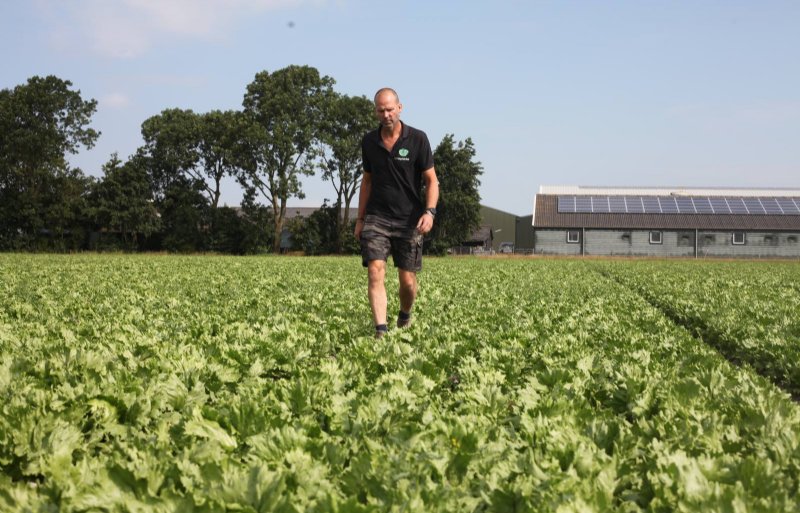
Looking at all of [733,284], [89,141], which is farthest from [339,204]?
[733,284]

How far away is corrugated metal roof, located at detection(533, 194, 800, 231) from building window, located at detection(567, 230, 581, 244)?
53cm

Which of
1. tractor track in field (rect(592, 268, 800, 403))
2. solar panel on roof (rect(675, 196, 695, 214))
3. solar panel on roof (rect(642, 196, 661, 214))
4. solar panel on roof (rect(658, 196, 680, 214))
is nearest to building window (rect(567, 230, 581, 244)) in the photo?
solar panel on roof (rect(642, 196, 661, 214))

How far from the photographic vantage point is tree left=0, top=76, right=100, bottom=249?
52594 mm

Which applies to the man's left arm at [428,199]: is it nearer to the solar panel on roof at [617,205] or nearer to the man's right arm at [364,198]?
the man's right arm at [364,198]

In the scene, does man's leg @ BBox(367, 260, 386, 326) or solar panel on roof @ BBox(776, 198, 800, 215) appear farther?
solar panel on roof @ BBox(776, 198, 800, 215)

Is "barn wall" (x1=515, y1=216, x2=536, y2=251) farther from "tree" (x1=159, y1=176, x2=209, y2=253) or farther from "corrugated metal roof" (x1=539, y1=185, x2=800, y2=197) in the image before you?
"tree" (x1=159, y1=176, x2=209, y2=253)

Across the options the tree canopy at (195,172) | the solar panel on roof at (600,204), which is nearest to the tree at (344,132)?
the tree canopy at (195,172)

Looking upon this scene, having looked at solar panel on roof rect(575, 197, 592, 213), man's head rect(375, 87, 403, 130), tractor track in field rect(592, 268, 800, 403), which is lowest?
tractor track in field rect(592, 268, 800, 403)

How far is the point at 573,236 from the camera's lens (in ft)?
201

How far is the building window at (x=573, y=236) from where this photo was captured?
61.1 meters

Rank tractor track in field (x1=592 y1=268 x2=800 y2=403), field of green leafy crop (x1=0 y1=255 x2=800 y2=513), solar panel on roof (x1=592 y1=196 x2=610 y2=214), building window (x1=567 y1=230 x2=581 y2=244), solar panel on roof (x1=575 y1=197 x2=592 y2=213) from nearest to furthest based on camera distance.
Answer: field of green leafy crop (x1=0 y1=255 x2=800 y2=513)
tractor track in field (x1=592 y1=268 x2=800 y2=403)
building window (x1=567 y1=230 x2=581 y2=244)
solar panel on roof (x1=592 y1=196 x2=610 y2=214)
solar panel on roof (x1=575 y1=197 x2=592 y2=213)

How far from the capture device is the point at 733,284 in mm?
17953

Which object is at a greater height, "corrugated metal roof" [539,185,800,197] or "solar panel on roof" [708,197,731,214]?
"corrugated metal roof" [539,185,800,197]

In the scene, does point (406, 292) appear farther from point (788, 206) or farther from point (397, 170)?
point (788, 206)
